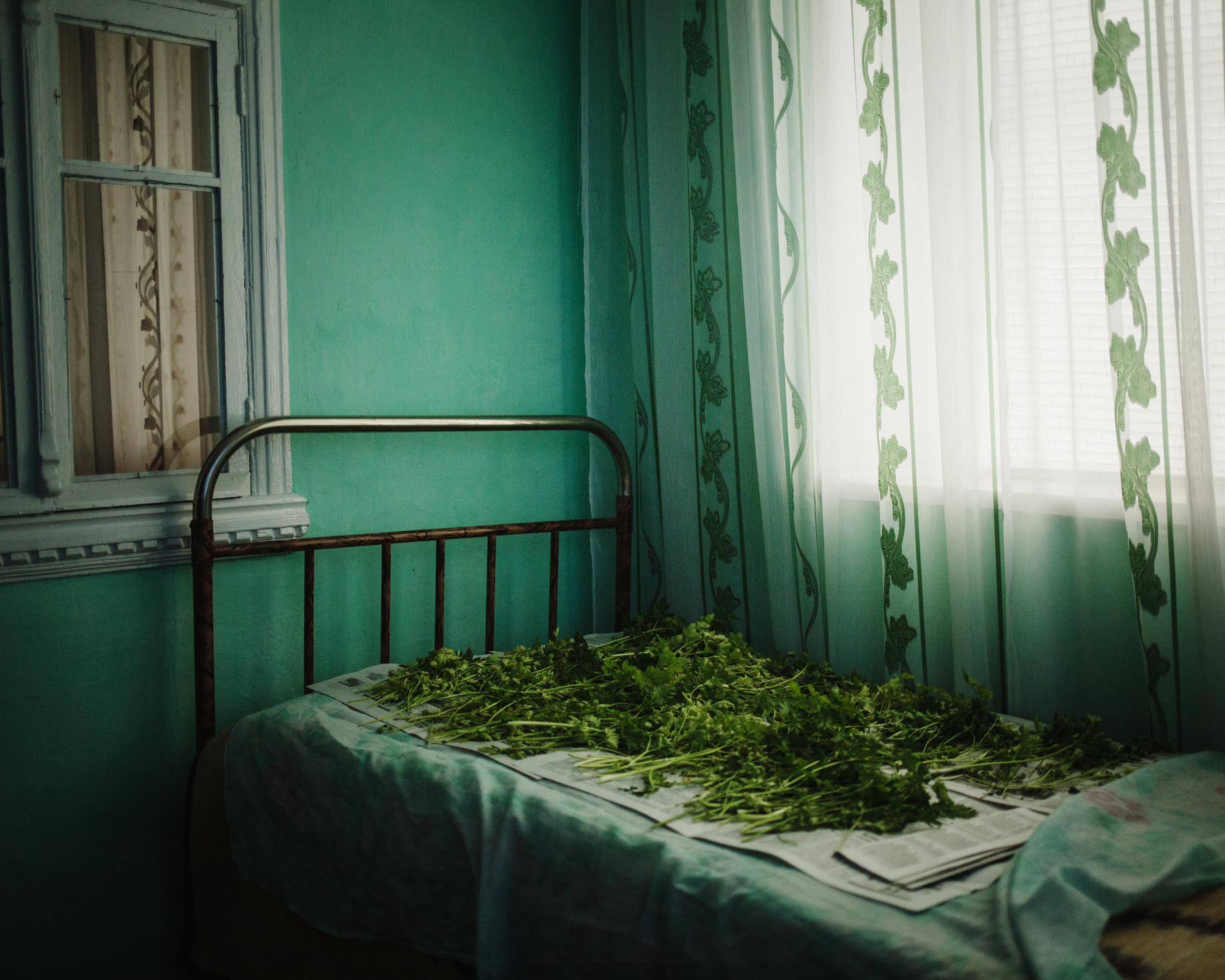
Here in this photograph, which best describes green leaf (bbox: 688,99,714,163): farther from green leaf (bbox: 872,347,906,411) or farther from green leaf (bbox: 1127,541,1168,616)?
green leaf (bbox: 1127,541,1168,616)

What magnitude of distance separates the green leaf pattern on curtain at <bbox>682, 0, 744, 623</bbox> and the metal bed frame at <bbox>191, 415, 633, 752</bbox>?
24 centimetres

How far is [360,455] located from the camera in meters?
2.29

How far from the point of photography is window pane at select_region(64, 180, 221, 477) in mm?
1910

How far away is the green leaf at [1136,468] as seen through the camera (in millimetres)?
1609

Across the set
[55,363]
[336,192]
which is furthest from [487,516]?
[55,363]

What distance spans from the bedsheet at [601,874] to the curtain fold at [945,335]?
40 centimetres

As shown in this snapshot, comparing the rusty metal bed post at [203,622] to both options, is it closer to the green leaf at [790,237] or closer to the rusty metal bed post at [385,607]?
the rusty metal bed post at [385,607]

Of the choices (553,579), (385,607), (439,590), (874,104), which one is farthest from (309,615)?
(874,104)

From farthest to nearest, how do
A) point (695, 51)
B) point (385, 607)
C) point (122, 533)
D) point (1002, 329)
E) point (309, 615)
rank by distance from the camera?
point (695, 51), point (385, 607), point (309, 615), point (122, 533), point (1002, 329)

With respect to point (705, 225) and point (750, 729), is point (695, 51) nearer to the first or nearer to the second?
point (705, 225)

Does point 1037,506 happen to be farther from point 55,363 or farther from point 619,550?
point 55,363

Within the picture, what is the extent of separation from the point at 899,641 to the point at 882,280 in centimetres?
75

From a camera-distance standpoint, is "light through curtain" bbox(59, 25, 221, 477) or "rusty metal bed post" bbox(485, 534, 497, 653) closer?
"light through curtain" bbox(59, 25, 221, 477)

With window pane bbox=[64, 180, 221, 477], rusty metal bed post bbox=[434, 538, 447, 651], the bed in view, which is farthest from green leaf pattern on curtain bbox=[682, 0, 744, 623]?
window pane bbox=[64, 180, 221, 477]
